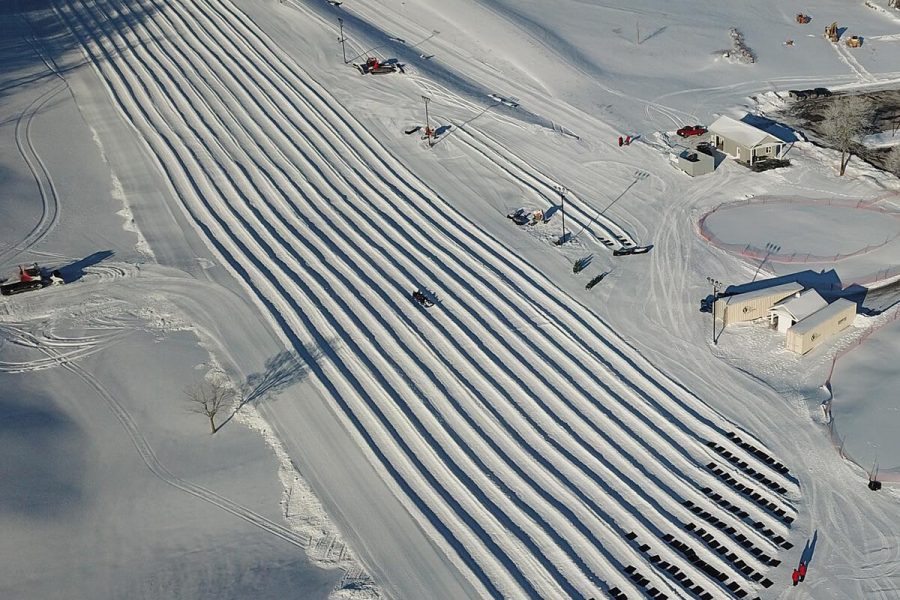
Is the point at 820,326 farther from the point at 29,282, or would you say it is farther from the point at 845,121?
the point at 29,282

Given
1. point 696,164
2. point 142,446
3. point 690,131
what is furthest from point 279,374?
point 690,131

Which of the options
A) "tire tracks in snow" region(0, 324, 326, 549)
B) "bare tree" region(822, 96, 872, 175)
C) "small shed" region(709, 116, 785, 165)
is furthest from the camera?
"small shed" region(709, 116, 785, 165)

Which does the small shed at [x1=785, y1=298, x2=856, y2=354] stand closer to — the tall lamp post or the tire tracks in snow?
Result: the tall lamp post

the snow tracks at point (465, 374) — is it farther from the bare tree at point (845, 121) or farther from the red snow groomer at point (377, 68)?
the bare tree at point (845, 121)

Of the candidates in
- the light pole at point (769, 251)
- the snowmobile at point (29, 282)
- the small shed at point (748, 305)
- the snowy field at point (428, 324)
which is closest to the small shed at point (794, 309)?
the small shed at point (748, 305)

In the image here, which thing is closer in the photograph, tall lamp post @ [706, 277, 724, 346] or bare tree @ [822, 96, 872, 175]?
tall lamp post @ [706, 277, 724, 346]

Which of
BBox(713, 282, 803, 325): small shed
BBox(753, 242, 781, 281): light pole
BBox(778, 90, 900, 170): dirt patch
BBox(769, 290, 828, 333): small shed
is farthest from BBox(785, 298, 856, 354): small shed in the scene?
BBox(778, 90, 900, 170): dirt patch

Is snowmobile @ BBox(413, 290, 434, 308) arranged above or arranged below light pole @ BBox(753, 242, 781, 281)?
above
